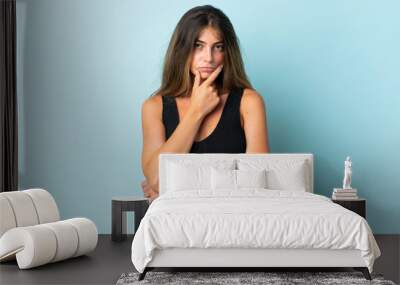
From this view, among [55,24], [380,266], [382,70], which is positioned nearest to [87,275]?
[380,266]

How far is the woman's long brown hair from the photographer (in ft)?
22.5

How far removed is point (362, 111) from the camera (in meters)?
7.44

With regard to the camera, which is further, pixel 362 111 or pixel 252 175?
pixel 362 111

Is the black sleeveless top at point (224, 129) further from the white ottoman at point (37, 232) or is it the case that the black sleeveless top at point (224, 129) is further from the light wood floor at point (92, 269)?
the white ottoman at point (37, 232)

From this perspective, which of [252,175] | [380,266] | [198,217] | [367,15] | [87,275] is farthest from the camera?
[367,15]

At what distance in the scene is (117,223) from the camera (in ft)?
22.2

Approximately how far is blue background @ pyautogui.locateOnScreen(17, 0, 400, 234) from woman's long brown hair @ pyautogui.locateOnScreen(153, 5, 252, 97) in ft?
1.74

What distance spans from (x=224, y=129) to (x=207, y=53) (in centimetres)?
71

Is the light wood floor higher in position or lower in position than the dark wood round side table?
lower

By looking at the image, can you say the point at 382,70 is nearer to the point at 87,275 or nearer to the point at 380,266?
the point at 380,266

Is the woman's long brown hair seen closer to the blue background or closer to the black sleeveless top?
the black sleeveless top

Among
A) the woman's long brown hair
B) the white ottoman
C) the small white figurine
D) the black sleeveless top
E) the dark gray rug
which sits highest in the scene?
the woman's long brown hair

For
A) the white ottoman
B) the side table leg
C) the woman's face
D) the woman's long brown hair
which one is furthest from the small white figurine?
the white ottoman

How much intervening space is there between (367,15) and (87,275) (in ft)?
12.9
